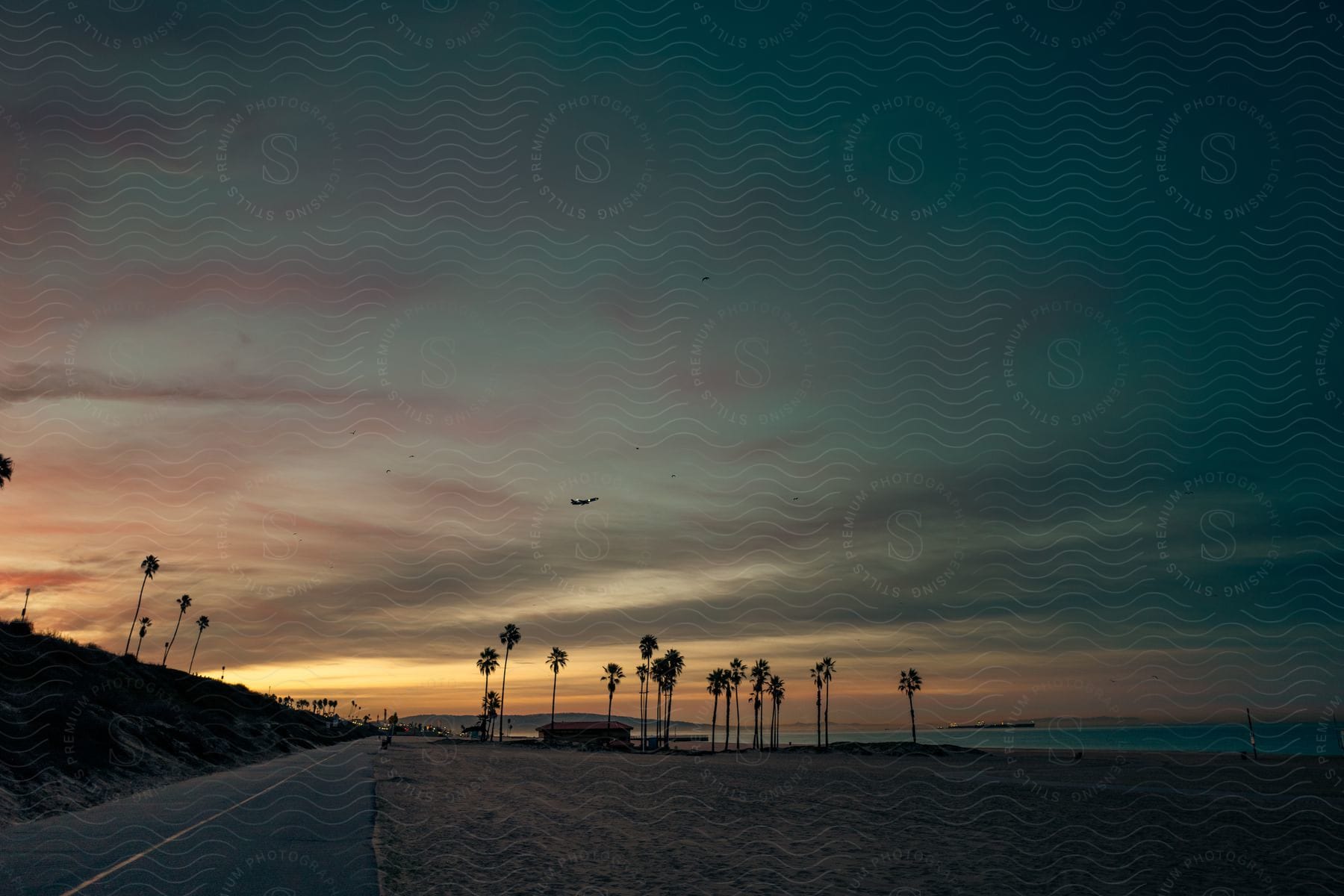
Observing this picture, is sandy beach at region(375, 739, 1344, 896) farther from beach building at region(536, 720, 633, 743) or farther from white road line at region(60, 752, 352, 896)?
beach building at region(536, 720, 633, 743)

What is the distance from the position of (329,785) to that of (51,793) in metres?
11.9

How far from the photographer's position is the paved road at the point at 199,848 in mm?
13062

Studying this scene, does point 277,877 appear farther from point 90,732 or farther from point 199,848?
point 90,732

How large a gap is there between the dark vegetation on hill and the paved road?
1.74 metres

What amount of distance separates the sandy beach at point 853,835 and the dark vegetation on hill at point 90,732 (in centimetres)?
945

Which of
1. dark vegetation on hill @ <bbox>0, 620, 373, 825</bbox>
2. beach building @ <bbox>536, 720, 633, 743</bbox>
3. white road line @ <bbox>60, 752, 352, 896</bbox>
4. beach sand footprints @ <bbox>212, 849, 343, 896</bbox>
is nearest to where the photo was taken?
white road line @ <bbox>60, 752, 352, 896</bbox>

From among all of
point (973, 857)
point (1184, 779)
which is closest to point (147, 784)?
point (973, 857)

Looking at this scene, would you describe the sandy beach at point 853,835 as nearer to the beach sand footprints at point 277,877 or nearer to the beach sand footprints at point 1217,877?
the beach sand footprints at point 1217,877

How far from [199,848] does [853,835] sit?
1993 cm

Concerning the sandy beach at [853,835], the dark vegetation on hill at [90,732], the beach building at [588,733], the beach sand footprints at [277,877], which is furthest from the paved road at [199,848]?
the beach building at [588,733]

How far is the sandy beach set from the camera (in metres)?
18.4

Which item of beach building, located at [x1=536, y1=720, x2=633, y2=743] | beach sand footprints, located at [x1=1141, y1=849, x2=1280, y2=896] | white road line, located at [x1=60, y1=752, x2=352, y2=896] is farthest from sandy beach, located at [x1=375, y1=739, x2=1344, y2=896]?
beach building, located at [x1=536, y1=720, x2=633, y2=743]

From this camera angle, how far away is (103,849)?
15.7 metres

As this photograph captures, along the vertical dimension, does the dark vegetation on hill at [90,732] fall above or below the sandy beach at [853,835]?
above
